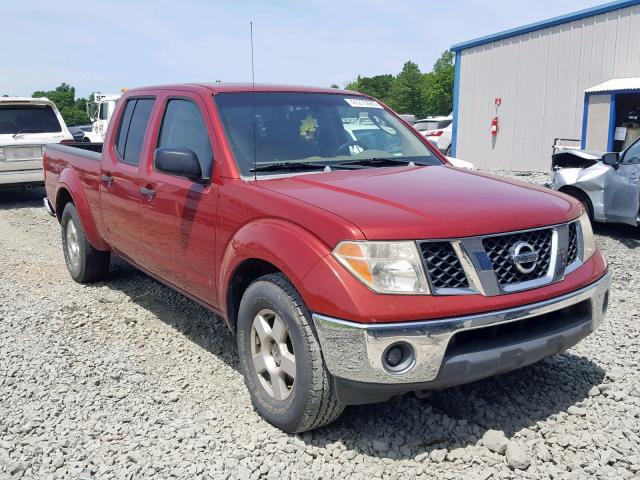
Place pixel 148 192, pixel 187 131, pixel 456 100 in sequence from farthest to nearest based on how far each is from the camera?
pixel 456 100, pixel 148 192, pixel 187 131

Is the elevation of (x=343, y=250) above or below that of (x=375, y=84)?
below

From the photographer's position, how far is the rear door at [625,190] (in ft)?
25.2

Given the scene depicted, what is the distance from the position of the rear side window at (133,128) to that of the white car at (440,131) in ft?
58.1

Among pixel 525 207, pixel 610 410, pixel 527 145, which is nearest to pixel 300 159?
pixel 525 207

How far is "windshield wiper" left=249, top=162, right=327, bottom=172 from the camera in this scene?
12.1 ft

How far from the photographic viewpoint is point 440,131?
2353cm

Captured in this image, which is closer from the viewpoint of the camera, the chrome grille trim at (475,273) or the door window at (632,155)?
the chrome grille trim at (475,273)

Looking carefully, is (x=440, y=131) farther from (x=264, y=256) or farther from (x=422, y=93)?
(x=422, y=93)

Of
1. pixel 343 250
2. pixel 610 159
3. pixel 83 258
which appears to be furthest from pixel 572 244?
pixel 610 159

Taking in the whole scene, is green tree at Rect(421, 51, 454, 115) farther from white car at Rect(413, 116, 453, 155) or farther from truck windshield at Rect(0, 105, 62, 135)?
truck windshield at Rect(0, 105, 62, 135)

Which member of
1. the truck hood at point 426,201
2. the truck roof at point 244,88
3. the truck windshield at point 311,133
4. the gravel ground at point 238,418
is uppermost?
the truck roof at point 244,88

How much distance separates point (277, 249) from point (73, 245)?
3.87 meters

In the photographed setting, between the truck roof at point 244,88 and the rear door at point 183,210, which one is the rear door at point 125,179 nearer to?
the rear door at point 183,210

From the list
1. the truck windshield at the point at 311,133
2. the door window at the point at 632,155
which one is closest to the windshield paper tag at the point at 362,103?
the truck windshield at the point at 311,133
